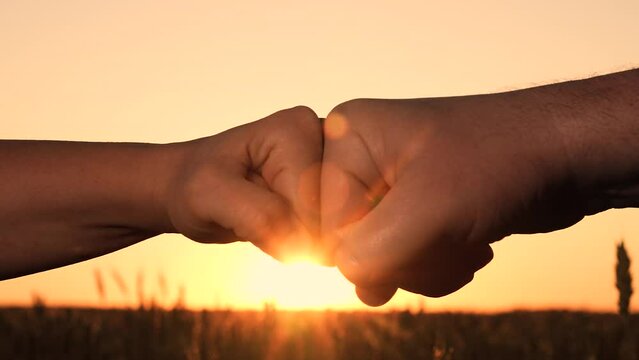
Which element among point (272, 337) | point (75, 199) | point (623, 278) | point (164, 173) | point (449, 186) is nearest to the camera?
point (449, 186)

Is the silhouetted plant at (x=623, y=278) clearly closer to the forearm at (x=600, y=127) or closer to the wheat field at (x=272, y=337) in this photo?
the wheat field at (x=272, y=337)

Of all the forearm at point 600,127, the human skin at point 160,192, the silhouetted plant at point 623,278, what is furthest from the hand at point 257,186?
the silhouetted plant at point 623,278

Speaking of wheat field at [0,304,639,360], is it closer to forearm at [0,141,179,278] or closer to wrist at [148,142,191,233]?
forearm at [0,141,179,278]

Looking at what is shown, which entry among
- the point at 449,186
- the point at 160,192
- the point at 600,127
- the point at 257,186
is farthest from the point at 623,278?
the point at 160,192

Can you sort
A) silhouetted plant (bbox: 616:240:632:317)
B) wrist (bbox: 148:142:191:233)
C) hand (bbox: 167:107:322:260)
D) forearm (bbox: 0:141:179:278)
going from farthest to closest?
silhouetted plant (bbox: 616:240:632:317) < forearm (bbox: 0:141:179:278) < wrist (bbox: 148:142:191:233) < hand (bbox: 167:107:322:260)

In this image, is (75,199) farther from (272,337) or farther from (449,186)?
(449,186)

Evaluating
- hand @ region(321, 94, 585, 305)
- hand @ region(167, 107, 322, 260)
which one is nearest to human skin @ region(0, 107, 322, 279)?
hand @ region(167, 107, 322, 260)

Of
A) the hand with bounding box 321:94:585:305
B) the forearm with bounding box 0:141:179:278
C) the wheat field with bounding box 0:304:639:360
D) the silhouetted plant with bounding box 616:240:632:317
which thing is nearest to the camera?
the hand with bounding box 321:94:585:305
